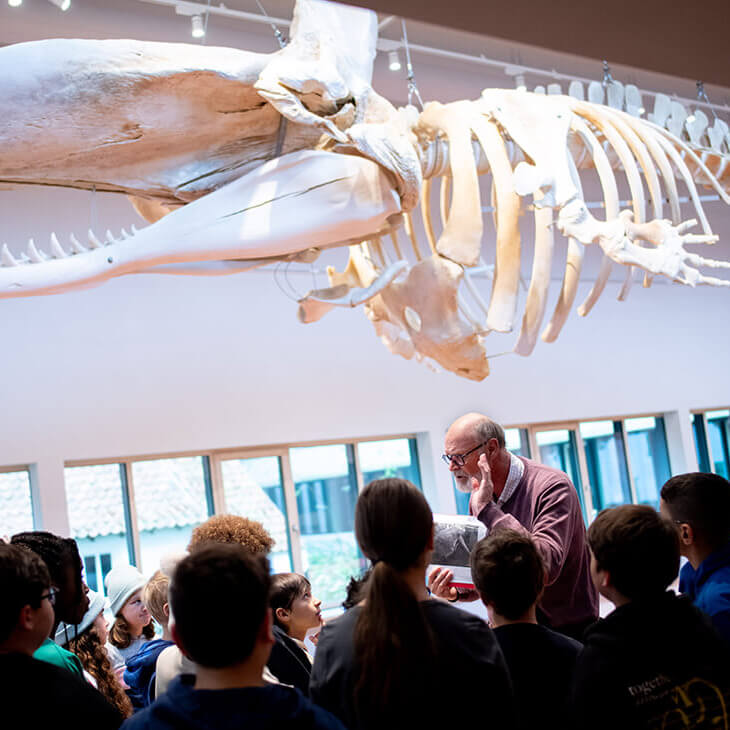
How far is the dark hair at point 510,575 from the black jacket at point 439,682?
0.28 m

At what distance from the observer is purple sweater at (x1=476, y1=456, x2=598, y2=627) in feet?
9.28

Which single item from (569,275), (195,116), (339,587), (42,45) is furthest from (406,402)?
(42,45)

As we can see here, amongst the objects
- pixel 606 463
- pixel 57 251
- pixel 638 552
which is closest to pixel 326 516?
pixel 606 463

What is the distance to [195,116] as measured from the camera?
11.6 feet

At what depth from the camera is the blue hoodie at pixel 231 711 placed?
4.82 feet

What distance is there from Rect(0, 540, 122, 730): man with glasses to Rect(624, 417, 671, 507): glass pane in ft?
31.1

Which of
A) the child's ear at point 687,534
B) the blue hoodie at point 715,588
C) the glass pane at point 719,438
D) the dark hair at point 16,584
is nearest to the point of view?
the dark hair at point 16,584

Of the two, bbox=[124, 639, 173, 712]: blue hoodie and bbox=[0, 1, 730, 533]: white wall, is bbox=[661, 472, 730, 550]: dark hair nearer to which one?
bbox=[124, 639, 173, 712]: blue hoodie

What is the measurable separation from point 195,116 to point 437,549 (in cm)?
189

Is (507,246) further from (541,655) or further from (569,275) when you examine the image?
(541,655)

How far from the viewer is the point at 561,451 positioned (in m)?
9.92

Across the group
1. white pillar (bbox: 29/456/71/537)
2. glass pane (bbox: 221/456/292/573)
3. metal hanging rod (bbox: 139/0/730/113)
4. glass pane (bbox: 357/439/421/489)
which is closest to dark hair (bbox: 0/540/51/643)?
metal hanging rod (bbox: 139/0/730/113)

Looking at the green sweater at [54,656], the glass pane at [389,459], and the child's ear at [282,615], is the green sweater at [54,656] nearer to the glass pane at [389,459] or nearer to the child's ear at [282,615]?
the child's ear at [282,615]

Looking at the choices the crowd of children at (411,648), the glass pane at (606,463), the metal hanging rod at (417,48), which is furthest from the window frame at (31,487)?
the glass pane at (606,463)
